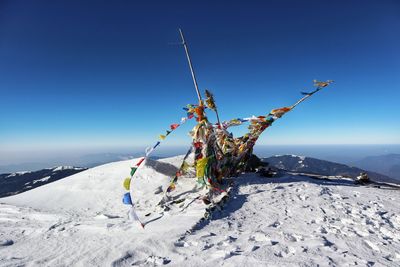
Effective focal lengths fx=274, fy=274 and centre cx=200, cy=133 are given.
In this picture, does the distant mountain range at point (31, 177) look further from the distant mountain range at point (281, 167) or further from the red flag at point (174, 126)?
the red flag at point (174, 126)

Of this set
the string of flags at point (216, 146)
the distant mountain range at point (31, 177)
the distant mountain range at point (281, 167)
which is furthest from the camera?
the distant mountain range at point (281, 167)

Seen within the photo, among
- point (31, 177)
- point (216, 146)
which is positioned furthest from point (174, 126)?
point (31, 177)

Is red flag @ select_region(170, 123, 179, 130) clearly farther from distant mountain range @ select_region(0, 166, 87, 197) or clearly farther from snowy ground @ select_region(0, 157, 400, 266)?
distant mountain range @ select_region(0, 166, 87, 197)

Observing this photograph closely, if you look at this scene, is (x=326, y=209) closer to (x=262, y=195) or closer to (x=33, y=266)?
(x=262, y=195)

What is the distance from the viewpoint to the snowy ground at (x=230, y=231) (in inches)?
204

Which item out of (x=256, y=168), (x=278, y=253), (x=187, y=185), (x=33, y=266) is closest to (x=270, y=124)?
(x=256, y=168)

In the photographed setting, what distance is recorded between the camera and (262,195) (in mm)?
9102

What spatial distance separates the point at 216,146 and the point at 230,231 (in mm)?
4905

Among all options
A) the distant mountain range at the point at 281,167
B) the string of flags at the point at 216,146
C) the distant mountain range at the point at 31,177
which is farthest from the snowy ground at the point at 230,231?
the distant mountain range at the point at 281,167

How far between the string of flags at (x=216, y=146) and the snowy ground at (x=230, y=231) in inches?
28.3

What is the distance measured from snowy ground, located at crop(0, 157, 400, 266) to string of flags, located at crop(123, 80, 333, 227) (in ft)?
2.36

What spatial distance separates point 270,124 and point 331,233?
20.7 feet

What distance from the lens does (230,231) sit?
6473 millimetres

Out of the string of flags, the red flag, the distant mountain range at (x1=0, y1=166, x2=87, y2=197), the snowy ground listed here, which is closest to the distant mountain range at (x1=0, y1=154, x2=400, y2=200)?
the distant mountain range at (x1=0, y1=166, x2=87, y2=197)
